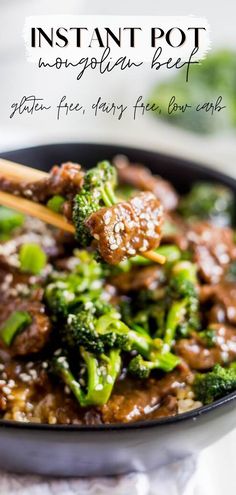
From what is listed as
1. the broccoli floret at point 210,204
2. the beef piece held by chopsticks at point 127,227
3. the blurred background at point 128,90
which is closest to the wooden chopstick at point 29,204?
the beef piece held by chopsticks at point 127,227

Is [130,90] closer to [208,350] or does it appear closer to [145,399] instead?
[208,350]

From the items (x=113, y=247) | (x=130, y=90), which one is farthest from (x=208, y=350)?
(x=130, y=90)

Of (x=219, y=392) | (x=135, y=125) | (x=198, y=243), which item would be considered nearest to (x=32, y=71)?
(x=135, y=125)

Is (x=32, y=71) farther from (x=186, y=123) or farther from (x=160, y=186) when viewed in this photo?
(x=160, y=186)

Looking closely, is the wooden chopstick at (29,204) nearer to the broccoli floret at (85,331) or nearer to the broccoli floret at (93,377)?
the broccoli floret at (85,331)

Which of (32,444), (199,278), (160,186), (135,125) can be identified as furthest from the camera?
(135,125)

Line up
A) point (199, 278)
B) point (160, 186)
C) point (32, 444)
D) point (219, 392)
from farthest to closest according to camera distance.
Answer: point (160, 186), point (199, 278), point (219, 392), point (32, 444)

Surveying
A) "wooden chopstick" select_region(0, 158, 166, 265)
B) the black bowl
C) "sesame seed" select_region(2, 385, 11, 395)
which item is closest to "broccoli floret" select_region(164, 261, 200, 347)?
"wooden chopstick" select_region(0, 158, 166, 265)

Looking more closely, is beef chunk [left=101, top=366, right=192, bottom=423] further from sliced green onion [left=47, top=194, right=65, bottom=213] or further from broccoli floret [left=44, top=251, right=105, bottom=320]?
sliced green onion [left=47, top=194, right=65, bottom=213]
